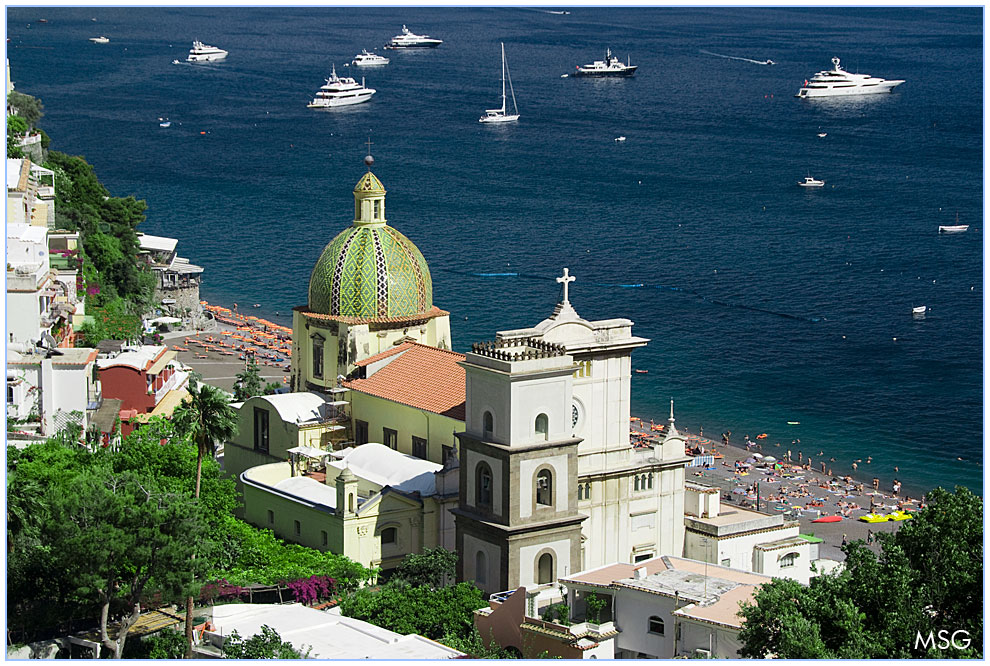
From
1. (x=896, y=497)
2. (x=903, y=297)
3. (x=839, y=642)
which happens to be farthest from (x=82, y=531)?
(x=903, y=297)

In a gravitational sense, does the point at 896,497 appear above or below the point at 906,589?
below

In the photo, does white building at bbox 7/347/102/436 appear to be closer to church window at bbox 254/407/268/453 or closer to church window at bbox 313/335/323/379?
church window at bbox 254/407/268/453

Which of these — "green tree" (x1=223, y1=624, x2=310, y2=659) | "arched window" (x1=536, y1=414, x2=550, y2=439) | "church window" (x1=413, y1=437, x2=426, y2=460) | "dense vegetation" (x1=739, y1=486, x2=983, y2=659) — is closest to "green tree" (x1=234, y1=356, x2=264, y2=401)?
"church window" (x1=413, y1=437, x2=426, y2=460)

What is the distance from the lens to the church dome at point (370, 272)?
2894 inches

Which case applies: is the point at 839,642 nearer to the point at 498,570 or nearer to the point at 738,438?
the point at 498,570

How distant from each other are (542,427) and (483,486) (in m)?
2.85

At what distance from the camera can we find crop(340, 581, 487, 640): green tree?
56875 mm

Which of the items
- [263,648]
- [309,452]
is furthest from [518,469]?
[263,648]

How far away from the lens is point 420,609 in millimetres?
Answer: 57344

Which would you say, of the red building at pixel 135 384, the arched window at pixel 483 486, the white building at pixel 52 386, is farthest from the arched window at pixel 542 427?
the red building at pixel 135 384

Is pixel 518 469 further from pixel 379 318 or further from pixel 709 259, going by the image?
pixel 709 259

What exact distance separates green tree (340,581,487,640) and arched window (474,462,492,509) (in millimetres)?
3892

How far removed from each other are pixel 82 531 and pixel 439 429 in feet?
54.7

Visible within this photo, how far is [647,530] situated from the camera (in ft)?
222
